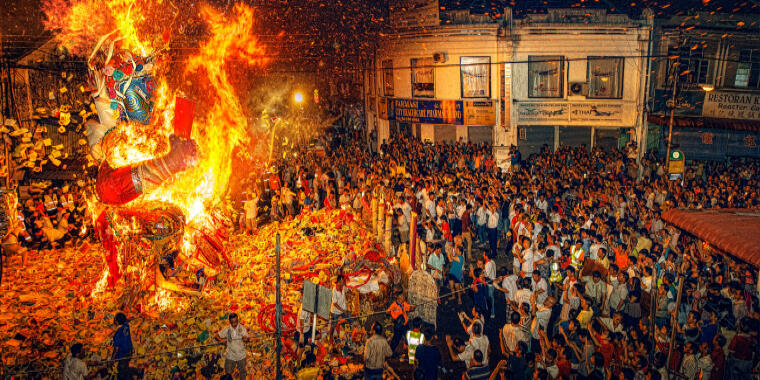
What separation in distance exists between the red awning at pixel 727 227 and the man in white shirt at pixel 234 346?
24.3 feet

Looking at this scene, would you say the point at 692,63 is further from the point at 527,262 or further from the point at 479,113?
the point at 527,262

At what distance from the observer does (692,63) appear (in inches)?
901

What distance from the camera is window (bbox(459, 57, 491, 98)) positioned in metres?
25.0

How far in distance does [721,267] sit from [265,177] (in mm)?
15211

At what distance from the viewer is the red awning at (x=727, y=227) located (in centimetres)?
833

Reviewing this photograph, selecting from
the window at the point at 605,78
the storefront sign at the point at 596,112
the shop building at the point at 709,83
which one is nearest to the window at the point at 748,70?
the shop building at the point at 709,83

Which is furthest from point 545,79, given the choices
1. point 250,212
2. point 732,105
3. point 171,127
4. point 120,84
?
point 120,84

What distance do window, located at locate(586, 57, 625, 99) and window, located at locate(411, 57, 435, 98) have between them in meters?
6.76

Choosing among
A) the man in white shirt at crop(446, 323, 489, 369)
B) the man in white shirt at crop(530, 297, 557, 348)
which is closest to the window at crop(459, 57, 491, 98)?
the man in white shirt at crop(530, 297, 557, 348)

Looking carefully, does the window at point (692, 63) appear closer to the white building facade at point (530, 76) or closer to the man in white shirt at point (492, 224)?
the white building facade at point (530, 76)

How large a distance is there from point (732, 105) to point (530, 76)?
7.68 metres

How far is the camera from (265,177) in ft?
69.5

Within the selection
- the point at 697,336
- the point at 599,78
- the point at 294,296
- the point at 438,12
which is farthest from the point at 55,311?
the point at 599,78

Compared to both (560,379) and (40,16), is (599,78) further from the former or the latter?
(40,16)
